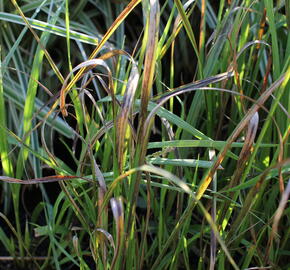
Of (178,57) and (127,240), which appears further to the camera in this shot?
(178,57)

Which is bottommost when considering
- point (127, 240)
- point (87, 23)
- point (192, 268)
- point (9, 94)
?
point (192, 268)

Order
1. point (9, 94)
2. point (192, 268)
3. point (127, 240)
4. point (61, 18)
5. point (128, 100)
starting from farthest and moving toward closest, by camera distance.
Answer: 1. point (61, 18)
2. point (9, 94)
3. point (192, 268)
4. point (127, 240)
5. point (128, 100)

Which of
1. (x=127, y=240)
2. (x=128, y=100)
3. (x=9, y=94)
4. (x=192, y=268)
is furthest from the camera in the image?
(x=9, y=94)

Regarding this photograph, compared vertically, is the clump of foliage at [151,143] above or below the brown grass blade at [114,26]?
below

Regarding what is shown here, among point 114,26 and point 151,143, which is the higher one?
point 114,26

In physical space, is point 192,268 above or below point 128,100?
below

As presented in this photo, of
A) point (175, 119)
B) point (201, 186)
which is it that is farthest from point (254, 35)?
point (201, 186)

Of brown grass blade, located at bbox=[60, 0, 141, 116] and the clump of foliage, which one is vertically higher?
brown grass blade, located at bbox=[60, 0, 141, 116]

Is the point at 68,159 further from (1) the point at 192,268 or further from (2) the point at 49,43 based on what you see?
(1) the point at 192,268
